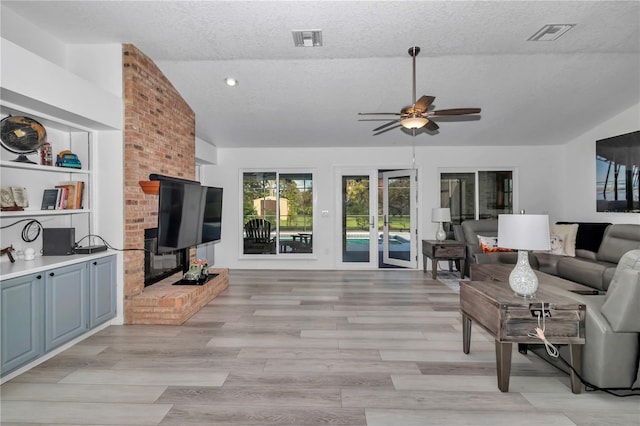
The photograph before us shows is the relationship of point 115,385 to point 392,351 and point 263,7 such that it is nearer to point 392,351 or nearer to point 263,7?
point 392,351

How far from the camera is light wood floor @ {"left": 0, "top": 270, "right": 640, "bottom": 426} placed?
81.7 inches

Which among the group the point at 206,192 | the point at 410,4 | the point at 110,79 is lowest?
the point at 206,192

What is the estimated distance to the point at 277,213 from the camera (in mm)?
6945

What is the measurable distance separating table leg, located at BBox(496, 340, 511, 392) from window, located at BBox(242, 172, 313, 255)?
4824 mm

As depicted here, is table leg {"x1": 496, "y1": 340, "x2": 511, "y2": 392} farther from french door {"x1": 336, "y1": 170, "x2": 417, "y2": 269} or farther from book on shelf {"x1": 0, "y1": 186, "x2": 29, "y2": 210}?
french door {"x1": 336, "y1": 170, "x2": 417, "y2": 269}

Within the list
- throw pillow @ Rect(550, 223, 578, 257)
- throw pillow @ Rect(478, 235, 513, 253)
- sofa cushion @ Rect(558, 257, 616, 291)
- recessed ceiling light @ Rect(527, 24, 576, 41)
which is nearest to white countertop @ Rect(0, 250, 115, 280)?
recessed ceiling light @ Rect(527, 24, 576, 41)

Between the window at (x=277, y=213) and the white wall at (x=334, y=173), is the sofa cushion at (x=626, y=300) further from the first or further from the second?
the window at (x=277, y=213)

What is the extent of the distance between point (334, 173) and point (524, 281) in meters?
4.75

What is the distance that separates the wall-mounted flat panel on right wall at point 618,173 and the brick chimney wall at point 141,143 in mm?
6659

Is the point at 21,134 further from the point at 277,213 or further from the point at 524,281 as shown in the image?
the point at 277,213

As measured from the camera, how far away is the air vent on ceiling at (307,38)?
341cm

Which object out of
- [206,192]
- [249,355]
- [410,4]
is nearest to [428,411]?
[249,355]

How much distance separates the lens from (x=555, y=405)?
7.12 ft

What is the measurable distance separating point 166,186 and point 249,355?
6.68ft
